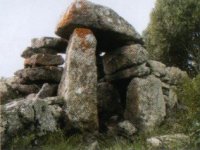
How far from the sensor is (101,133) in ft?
55.3

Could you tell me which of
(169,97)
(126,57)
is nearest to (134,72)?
(126,57)

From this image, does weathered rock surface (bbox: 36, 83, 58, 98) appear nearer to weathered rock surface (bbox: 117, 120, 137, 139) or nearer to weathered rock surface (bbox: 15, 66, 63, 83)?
weathered rock surface (bbox: 15, 66, 63, 83)

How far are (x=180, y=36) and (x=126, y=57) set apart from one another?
12118 millimetres

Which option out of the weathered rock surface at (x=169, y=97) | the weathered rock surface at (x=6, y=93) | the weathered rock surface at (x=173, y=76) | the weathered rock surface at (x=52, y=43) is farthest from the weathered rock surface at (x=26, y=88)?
the weathered rock surface at (x=173, y=76)

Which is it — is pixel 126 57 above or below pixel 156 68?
above

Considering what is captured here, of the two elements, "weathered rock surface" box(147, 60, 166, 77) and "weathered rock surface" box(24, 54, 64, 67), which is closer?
"weathered rock surface" box(24, 54, 64, 67)

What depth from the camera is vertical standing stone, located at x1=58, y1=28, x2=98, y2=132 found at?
15922mm

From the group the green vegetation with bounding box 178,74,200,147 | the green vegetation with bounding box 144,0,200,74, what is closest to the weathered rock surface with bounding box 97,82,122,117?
the green vegetation with bounding box 178,74,200,147

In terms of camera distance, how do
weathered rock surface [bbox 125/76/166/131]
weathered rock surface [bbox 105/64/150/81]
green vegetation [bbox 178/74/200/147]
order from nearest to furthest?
green vegetation [bbox 178/74/200/147], weathered rock surface [bbox 125/76/166/131], weathered rock surface [bbox 105/64/150/81]

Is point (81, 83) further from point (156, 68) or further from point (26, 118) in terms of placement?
point (156, 68)

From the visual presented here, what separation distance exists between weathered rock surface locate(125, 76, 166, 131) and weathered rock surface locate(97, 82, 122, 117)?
3.39ft

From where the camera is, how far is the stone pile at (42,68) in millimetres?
18547

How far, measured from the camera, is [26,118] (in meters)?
14.0

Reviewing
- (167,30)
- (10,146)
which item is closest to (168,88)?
(10,146)
